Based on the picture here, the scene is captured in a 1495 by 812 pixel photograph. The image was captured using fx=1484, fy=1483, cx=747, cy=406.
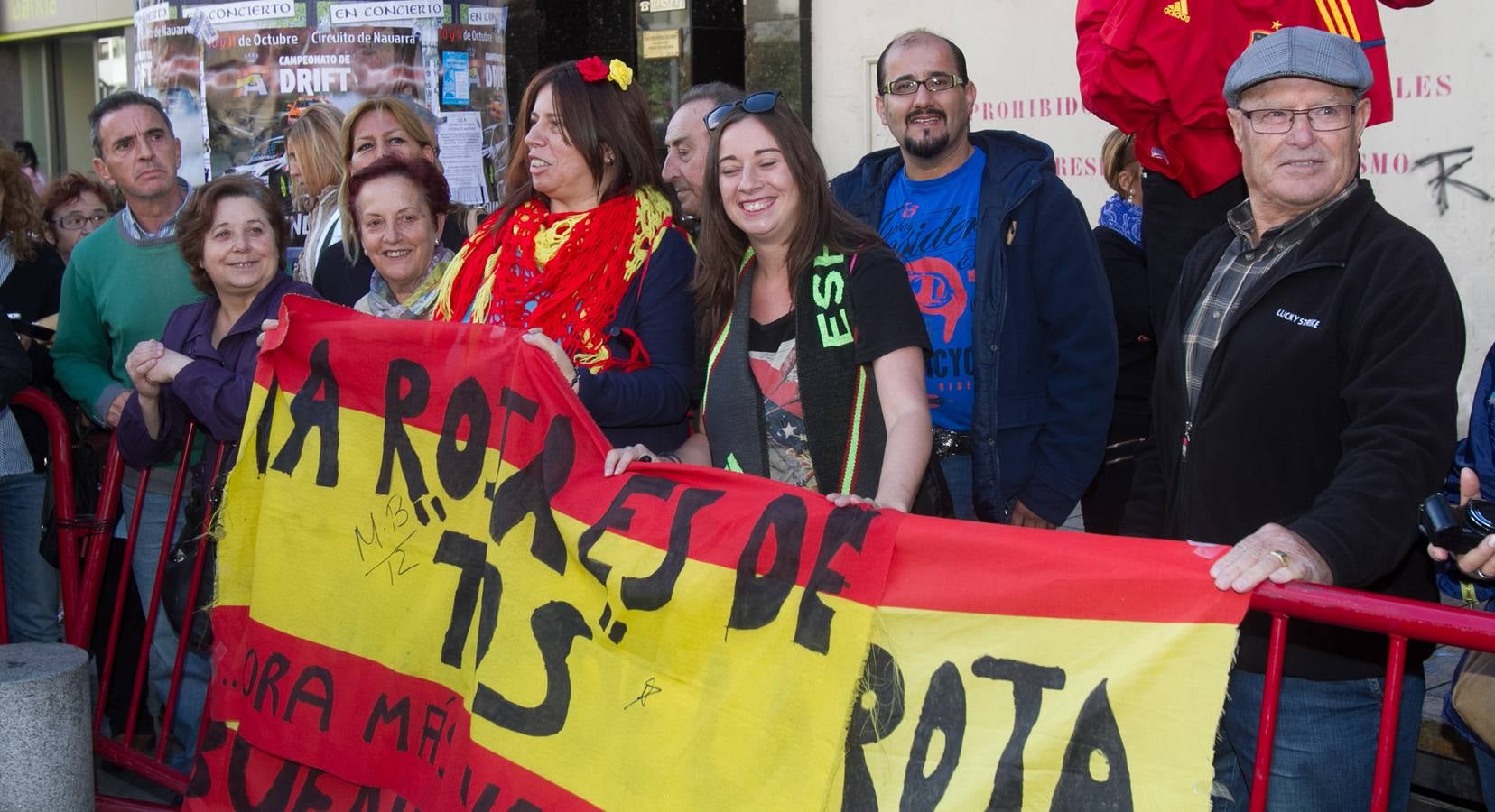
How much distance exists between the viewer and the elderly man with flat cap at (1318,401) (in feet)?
8.61

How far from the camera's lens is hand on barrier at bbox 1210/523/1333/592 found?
2514 mm

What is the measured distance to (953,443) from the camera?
4309 millimetres

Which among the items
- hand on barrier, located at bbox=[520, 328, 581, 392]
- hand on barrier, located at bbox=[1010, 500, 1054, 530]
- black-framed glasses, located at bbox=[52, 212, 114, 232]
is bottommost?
hand on barrier, located at bbox=[1010, 500, 1054, 530]

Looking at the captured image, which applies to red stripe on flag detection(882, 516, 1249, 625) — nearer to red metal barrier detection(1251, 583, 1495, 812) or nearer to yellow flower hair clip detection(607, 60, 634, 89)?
red metal barrier detection(1251, 583, 1495, 812)

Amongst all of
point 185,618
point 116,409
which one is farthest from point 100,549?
point 185,618

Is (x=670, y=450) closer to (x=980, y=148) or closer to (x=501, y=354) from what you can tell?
(x=501, y=354)

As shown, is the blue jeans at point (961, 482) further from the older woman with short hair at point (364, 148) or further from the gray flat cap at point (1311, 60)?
the older woman with short hair at point (364, 148)

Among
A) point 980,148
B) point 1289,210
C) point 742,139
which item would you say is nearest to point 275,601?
point 742,139

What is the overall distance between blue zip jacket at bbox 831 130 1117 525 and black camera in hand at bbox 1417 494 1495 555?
1692mm

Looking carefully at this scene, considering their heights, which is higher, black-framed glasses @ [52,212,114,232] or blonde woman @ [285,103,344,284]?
blonde woman @ [285,103,344,284]

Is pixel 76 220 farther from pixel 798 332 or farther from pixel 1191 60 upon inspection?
pixel 1191 60

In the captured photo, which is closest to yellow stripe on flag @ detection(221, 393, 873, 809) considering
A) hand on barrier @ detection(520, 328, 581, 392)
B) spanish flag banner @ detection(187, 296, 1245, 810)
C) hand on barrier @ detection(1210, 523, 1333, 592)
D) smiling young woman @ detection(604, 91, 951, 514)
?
spanish flag banner @ detection(187, 296, 1245, 810)

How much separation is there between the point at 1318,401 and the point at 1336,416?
44mm

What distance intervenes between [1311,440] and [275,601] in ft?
8.70
